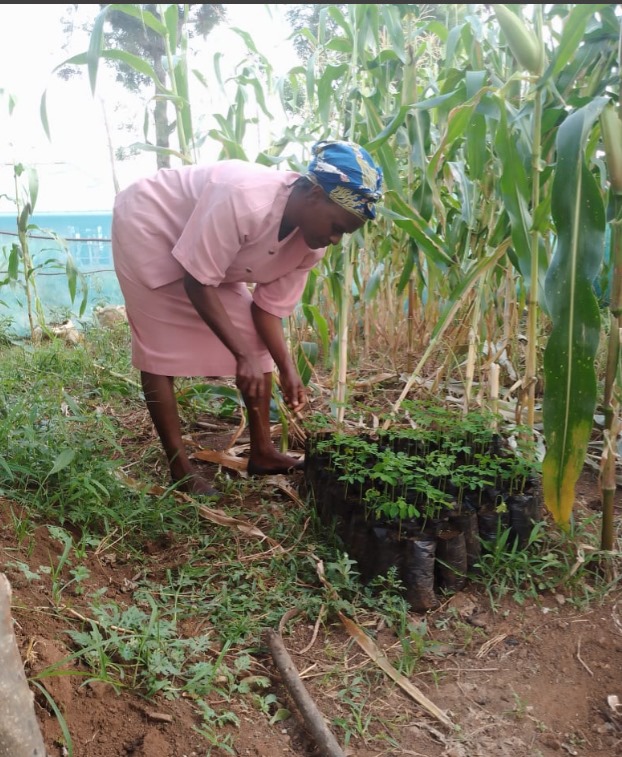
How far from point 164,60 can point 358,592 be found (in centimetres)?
192

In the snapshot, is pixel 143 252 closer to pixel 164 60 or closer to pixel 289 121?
pixel 164 60

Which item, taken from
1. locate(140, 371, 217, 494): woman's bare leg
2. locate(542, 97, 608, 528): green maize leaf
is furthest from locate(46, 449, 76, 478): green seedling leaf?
locate(542, 97, 608, 528): green maize leaf

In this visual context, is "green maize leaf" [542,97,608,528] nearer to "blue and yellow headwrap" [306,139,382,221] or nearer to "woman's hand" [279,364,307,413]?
"blue and yellow headwrap" [306,139,382,221]

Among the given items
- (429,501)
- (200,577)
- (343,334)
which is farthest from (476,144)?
(200,577)

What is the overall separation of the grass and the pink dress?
15.8 inches

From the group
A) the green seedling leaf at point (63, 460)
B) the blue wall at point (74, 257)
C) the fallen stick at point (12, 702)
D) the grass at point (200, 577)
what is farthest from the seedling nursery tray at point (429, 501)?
the blue wall at point (74, 257)

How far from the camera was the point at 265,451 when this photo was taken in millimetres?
2242

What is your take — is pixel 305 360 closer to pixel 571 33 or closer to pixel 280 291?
pixel 280 291

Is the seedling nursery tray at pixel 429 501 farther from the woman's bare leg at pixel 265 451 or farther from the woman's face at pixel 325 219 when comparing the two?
the woman's face at pixel 325 219

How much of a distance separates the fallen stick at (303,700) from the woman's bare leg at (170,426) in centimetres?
73

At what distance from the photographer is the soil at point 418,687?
3.80 feet

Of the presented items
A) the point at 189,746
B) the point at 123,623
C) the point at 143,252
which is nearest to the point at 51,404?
the point at 143,252

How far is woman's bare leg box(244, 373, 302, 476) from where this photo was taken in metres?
2.15

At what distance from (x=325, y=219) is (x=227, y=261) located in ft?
0.98
